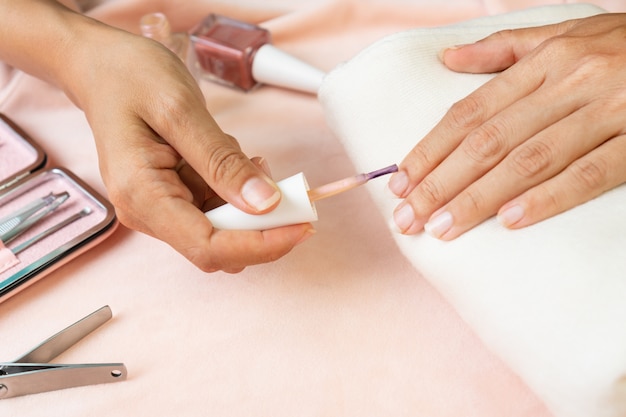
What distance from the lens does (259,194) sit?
580mm

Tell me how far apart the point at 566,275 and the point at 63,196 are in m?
0.62

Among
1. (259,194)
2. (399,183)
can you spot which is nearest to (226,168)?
(259,194)

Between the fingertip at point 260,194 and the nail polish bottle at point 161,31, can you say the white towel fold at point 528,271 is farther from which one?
the nail polish bottle at point 161,31

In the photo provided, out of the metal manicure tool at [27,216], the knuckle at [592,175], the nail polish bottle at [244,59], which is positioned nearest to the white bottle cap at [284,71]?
the nail polish bottle at [244,59]

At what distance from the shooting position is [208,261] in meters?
0.62

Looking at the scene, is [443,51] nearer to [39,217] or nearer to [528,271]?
[528,271]

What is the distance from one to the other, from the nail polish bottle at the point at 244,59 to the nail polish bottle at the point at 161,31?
28 mm

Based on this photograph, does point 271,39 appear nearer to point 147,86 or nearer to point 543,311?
point 147,86

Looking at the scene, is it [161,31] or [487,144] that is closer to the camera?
[487,144]

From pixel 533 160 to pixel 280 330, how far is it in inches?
12.6

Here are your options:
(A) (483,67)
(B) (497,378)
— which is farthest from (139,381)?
(A) (483,67)

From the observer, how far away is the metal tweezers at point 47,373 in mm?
634

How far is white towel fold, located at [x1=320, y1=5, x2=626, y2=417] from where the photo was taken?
49 centimetres

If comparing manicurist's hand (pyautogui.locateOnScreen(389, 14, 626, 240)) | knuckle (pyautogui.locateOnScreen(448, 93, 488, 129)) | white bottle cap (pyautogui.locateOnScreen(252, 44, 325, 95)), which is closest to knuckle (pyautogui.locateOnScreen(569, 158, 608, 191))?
manicurist's hand (pyautogui.locateOnScreen(389, 14, 626, 240))
